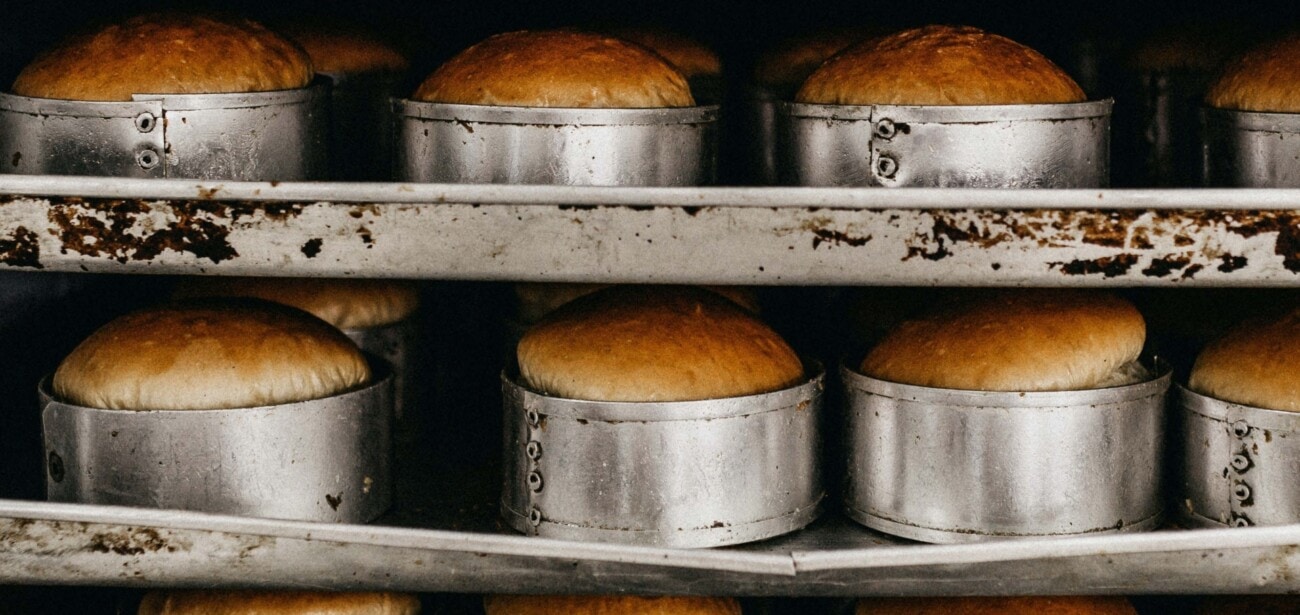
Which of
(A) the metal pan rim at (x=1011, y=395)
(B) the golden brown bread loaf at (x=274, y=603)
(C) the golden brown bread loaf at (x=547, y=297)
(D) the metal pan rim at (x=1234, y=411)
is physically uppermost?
(C) the golden brown bread loaf at (x=547, y=297)

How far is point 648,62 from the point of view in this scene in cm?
168

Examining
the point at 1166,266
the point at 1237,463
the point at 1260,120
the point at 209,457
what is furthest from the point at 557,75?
the point at 1237,463

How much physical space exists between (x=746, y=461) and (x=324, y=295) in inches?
31.3

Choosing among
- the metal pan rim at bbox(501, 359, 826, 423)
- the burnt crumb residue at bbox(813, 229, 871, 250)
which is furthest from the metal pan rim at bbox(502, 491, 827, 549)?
the burnt crumb residue at bbox(813, 229, 871, 250)

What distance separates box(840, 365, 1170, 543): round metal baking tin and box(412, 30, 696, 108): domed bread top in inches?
18.7

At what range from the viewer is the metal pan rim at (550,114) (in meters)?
1.55

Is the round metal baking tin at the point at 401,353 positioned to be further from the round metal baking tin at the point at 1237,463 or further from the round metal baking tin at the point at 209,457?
the round metal baking tin at the point at 1237,463

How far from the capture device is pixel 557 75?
1.60 meters

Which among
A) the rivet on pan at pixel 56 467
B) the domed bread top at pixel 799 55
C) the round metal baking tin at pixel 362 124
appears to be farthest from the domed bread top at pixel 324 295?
the domed bread top at pixel 799 55

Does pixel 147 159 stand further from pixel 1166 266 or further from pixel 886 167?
pixel 1166 266

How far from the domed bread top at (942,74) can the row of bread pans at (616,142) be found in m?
0.05

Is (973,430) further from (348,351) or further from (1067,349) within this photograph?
(348,351)

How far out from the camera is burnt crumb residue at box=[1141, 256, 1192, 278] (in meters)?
1.40

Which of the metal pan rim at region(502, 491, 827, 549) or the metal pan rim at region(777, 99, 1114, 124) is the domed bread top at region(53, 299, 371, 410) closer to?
the metal pan rim at region(502, 491, 827, 549)
